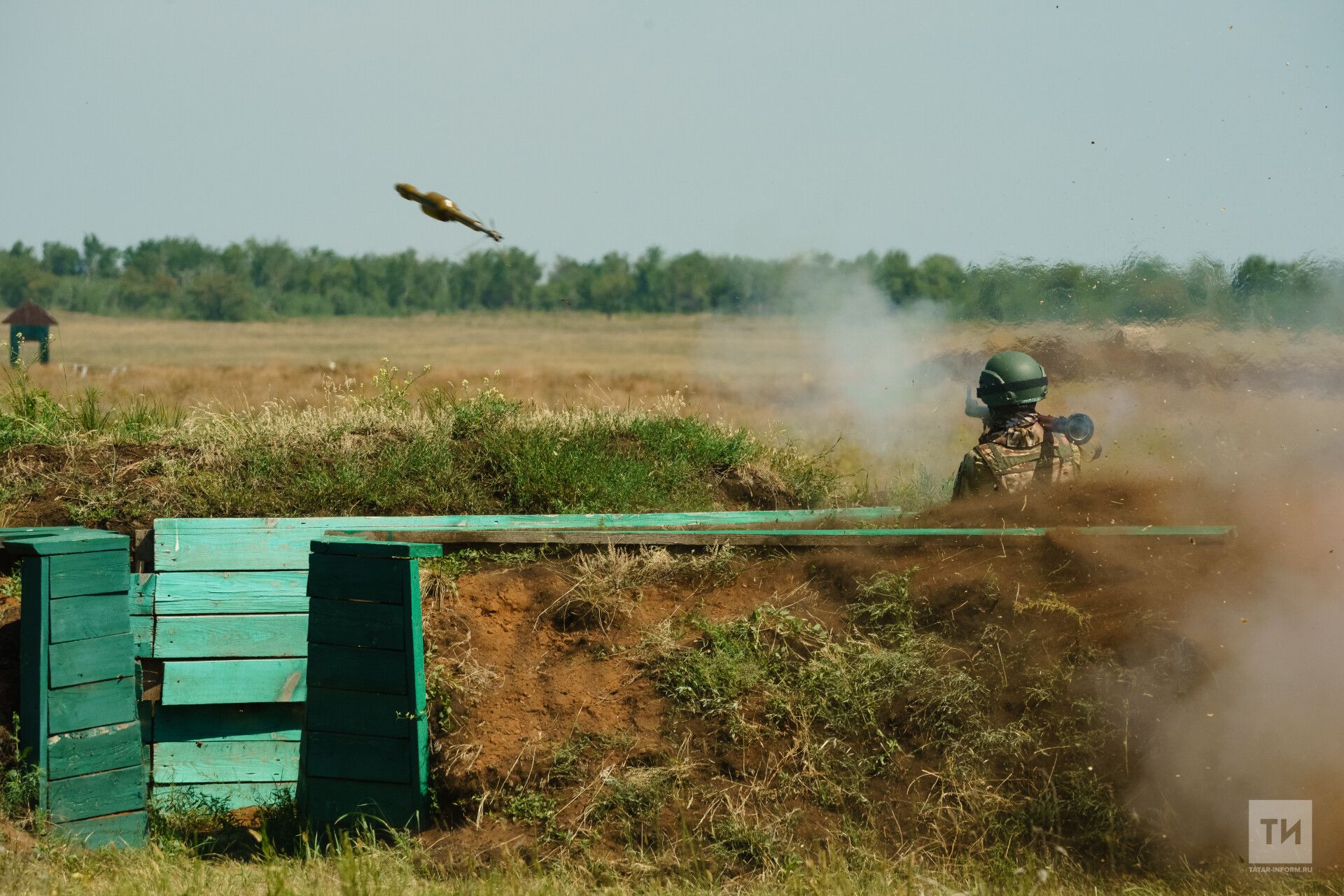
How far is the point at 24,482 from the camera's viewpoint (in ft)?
29.6

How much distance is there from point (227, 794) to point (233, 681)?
2.19 feet

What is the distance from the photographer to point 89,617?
20.5ft

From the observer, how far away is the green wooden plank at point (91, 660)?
20.2 ft

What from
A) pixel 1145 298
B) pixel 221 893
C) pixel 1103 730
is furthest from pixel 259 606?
pixel 1145 298

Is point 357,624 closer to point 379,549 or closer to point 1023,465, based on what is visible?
point 379,549

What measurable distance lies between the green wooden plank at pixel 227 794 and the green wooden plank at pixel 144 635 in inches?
30.8

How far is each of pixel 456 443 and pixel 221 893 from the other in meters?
5.35

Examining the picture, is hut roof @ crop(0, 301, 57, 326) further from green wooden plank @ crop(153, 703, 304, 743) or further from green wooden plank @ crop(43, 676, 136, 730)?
green wooden plank @ crop(43, 676, 136, 730)

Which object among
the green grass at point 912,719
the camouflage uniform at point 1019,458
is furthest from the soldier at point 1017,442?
the green grass at point 912,719

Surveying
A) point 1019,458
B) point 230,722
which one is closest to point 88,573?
point 230,722

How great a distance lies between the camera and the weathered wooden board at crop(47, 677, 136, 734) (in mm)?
6125

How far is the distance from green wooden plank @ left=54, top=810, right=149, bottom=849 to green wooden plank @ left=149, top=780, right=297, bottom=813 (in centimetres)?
57

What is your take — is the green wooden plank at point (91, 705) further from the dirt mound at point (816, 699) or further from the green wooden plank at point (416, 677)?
the green wooden plank at point (416, 677)

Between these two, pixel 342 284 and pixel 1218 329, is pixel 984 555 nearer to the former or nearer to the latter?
pixel 1218 329
